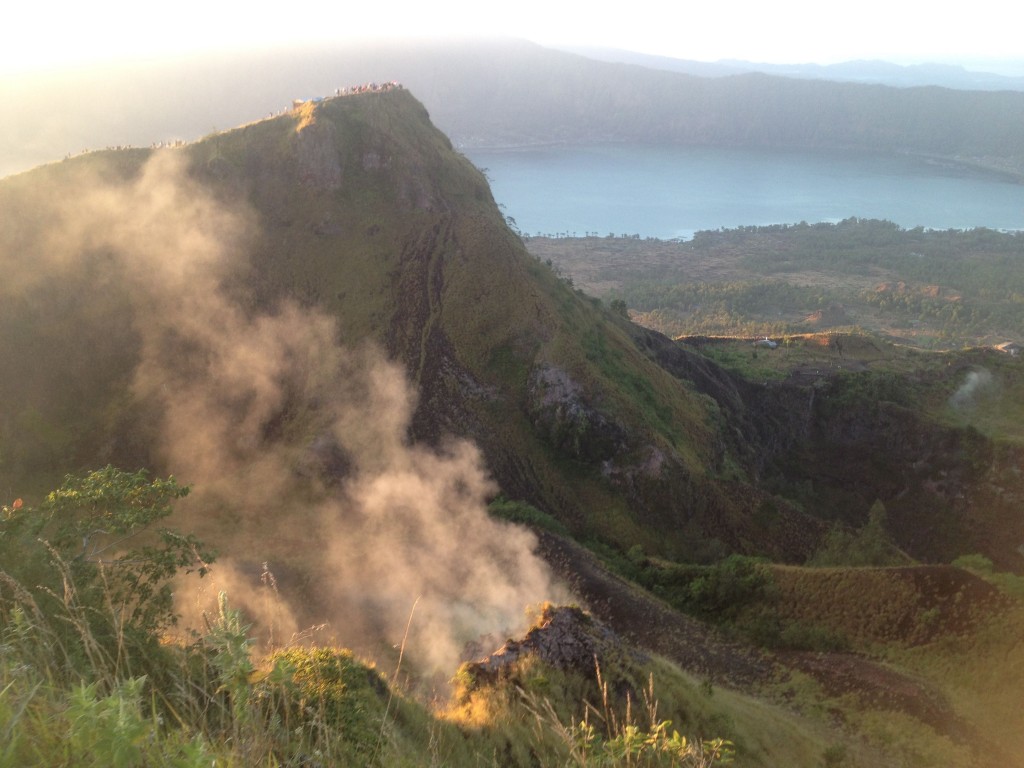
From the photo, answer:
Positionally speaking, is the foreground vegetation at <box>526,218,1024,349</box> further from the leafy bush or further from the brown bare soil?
the leafy bush

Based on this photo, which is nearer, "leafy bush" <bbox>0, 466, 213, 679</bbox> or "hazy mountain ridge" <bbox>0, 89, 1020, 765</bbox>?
"leafy bush" <bbox>0, 466, 213, 679</bbox>

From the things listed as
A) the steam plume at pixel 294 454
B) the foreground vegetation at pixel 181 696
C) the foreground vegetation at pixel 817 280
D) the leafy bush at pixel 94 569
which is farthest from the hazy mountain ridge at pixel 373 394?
the foreground vegetation at pixel 817 280

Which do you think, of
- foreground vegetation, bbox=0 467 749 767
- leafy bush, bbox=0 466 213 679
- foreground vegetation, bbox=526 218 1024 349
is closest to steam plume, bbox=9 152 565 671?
leafy bush, bbox=0 466 213 679

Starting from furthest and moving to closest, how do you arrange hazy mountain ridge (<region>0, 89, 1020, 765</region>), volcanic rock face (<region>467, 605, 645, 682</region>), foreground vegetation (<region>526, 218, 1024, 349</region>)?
foreground vegetation (<region>526, 218, 1024, 349</region>) < hazy mountain ridge (<region>0, 89, 1020, 765</region>) < volcanic rock face (<region>467, 605, 645, 682</region>)

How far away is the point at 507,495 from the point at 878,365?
35.1m

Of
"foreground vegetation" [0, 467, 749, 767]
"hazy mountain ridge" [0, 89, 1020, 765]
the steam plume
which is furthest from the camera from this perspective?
"hazy mountain ridge" [0, 89, 1020, 765]

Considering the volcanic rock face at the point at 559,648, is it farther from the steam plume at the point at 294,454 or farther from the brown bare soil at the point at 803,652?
the brown bare soil at the point at 803,652

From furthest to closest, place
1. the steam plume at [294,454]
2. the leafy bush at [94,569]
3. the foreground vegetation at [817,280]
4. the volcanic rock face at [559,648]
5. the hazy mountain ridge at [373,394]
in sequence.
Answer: the foreground vegetation at [817,280] → the hazy mountain ridge at [373,394] → the steam plume at [294,454] → the volcanic rock face at [559,648] → the leafy bush at [94,569]

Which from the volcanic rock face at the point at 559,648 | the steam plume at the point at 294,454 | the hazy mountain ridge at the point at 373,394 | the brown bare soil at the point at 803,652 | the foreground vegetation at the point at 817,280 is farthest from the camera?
the foreground vegetation at the point at 817,280

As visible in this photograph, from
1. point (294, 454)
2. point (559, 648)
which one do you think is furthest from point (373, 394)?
point (559, 648)

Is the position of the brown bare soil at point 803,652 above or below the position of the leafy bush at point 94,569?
below

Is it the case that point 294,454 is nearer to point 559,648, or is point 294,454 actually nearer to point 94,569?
point 559,648

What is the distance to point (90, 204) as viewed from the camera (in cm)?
3238

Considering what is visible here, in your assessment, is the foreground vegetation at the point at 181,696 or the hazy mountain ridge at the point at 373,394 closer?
the foreground vegetation at the point at 181,696
